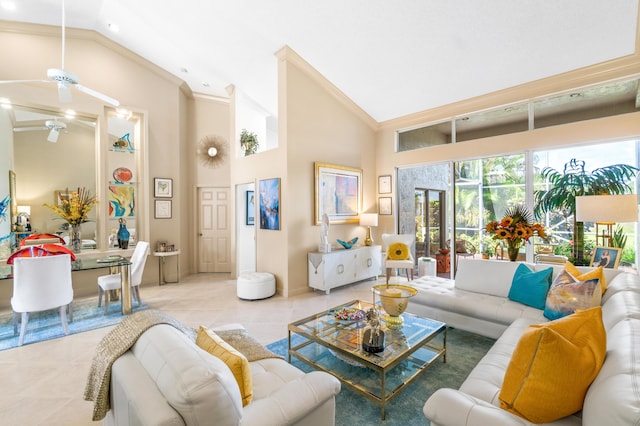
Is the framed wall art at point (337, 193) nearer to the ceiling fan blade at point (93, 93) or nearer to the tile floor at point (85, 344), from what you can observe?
the tile floor at point (85, 344)

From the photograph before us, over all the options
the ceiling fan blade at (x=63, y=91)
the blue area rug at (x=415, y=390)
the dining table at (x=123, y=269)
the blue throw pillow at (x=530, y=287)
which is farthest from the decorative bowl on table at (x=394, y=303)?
the ceiling fan blade at (x=63, y=91)

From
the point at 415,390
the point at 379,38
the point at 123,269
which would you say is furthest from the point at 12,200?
the point at 415,390

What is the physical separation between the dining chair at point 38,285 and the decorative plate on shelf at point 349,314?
122 inches

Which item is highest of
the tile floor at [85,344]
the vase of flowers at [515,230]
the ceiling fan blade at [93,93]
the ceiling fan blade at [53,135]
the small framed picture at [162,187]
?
the ceiling fan blade at [93,93]

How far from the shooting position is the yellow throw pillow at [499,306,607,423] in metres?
1.20

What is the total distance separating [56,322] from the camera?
143 inches

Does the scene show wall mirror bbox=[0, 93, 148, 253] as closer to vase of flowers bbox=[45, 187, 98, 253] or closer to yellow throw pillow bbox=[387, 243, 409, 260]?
vase of flowers bbox=[45, 187, 98, 253]

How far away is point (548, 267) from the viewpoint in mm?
2938

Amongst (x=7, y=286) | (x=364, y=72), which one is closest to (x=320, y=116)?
(x=364, y=72)

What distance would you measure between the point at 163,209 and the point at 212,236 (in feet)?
3.97

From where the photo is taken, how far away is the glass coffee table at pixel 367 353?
202 cm

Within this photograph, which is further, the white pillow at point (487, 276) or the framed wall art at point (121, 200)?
the framed wall art at point (121, 200)

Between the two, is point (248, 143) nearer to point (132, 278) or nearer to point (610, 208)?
point (132, 278)

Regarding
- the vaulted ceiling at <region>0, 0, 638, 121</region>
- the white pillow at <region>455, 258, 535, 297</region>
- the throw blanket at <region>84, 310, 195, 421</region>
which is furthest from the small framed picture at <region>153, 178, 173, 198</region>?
the white pillow at <region>455, 258, 535, 297</region>
